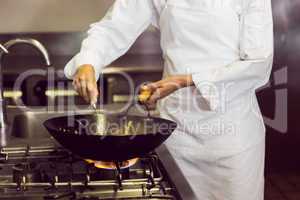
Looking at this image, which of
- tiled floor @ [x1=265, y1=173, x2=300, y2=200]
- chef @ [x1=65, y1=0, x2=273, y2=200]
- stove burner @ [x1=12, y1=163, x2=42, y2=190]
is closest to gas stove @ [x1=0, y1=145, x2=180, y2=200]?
stove burner @ [x1=12, y1=163, x2=42, y2=190]

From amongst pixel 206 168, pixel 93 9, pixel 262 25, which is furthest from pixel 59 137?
pixel 93 9

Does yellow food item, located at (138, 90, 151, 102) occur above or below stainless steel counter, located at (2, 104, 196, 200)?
above

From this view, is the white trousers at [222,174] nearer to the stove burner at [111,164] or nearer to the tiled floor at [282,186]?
the stove burner at [111,164]

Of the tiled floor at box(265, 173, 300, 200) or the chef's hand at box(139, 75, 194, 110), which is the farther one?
the tiled floor at box(265, 173, 300, 200)

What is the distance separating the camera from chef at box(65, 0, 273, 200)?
1.25m

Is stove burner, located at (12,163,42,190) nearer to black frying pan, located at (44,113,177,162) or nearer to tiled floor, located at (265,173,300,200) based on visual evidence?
black frying pan, located at (44,113,177,162)

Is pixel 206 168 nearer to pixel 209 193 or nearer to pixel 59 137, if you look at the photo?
pixel 209 193

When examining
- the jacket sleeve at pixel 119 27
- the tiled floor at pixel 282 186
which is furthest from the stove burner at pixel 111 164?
the tiled floor at pixel 282 186

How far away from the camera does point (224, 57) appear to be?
50.3 inches

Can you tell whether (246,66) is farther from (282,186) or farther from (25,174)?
(282,186)

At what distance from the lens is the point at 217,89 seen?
1.24 meters

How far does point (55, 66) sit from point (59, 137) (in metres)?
1.46

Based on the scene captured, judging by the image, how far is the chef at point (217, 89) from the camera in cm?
125

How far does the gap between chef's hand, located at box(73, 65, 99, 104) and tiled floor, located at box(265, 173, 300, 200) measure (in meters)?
1.51
